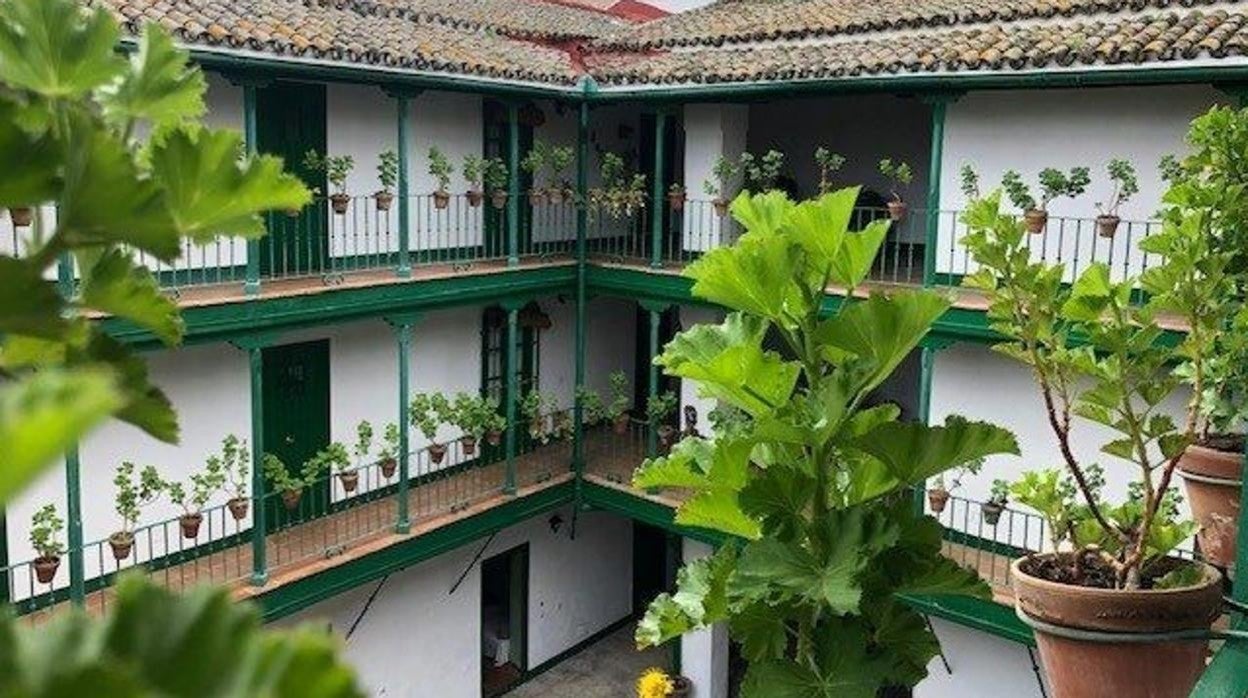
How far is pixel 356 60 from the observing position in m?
13.4

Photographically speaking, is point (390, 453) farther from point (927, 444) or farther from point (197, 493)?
point (927, 444)

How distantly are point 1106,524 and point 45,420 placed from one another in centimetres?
403

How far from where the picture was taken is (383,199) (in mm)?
14617

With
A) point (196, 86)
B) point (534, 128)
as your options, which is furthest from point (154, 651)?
point (534, 128)

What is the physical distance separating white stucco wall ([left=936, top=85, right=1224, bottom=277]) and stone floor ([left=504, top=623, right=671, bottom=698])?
806 centimetres

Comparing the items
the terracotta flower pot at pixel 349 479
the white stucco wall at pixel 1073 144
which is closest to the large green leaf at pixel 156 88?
the white stucco wall at pixel 1073 144

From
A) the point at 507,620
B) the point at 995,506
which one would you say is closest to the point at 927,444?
the point at 995,506

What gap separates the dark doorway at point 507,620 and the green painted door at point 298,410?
3.92 metres

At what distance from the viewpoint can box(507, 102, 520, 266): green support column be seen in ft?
53.6

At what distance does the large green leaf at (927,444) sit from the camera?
9.35 feet

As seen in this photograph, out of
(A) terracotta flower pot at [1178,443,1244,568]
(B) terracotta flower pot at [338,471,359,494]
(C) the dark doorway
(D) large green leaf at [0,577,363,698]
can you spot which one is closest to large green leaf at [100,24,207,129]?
(D) large green leaf at [0,577,363,698]

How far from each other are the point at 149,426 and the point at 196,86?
53cm

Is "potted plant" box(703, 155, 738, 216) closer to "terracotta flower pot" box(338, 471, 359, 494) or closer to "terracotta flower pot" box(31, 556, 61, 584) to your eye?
"terracotta flower pot" box(338, 471, 359, 494)

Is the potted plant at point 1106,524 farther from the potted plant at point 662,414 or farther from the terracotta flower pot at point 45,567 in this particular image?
the potted plant at point 662,414
